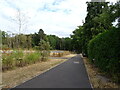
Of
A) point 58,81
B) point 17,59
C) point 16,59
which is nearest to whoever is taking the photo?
point 58,81

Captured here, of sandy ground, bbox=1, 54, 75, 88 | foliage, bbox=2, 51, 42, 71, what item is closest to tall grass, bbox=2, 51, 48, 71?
foliage, bbox=2, 51, 42, 71

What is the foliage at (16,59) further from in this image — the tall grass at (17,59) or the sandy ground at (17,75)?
the sandy ground at (17,75)

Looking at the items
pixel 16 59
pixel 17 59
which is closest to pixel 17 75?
pixel 16 59

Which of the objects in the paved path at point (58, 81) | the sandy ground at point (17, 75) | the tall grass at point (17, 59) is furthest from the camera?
the tall grass at point (17, 59)

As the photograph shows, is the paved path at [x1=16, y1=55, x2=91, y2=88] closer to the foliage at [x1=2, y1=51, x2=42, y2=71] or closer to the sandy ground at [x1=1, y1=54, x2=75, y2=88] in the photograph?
the sandy ground at [x1=1, y1=54, x2=75, y2=88]

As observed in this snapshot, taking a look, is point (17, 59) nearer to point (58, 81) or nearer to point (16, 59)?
point (16, 59)

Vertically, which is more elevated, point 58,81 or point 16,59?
point 16,59

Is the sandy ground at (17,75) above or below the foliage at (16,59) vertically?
below

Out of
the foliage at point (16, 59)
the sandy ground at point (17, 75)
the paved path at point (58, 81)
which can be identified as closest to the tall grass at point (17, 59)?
the foliage at point (16, 59)

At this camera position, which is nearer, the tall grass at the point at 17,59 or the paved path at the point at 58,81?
the paved path at the point at 58,81

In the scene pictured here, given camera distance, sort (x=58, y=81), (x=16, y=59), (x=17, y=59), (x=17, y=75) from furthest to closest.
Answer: (x=17, y=59)
(x=16, y=59)
(x=17, y=75)
(x=58, y=81)

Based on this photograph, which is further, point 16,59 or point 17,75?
point 16,59

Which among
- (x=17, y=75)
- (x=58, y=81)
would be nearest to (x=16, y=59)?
(x=17, y=75)

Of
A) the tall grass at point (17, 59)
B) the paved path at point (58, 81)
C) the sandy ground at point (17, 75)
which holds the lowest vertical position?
the paved path at point (58, 81)
